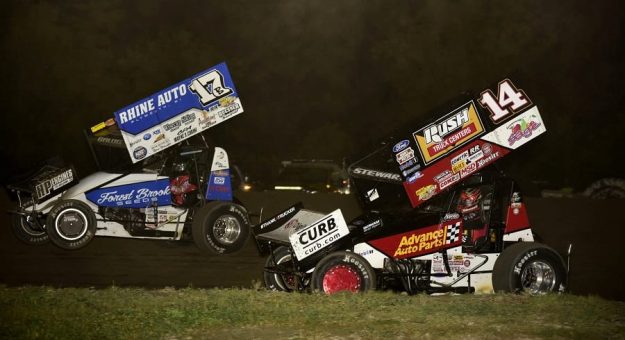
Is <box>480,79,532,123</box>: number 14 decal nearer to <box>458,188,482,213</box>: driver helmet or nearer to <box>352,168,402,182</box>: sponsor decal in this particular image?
<box>458,188,482,213</box>: driver helmet

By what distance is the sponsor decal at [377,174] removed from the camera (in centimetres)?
919

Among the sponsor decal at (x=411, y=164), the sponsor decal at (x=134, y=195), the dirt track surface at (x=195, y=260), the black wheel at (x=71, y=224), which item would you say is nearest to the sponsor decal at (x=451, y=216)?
the sponsor decal at (x=411, y=164)

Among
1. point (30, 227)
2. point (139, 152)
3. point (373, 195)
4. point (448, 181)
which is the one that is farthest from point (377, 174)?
point (30, 227)

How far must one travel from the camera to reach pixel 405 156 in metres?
9.12

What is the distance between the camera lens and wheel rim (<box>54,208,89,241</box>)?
40.5 feet

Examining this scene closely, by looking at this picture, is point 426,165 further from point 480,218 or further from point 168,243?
point 168,243

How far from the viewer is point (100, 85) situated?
31109mm

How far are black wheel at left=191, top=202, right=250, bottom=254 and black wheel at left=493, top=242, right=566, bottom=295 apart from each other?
5.16 metres

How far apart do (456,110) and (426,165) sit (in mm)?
718

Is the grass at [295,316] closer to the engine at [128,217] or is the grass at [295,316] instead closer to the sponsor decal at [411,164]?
the sponsor decal at [411,164]

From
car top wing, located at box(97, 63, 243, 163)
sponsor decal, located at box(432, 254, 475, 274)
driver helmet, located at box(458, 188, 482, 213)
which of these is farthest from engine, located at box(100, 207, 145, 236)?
driver helmet, located at box(458, 188, 482, 213)

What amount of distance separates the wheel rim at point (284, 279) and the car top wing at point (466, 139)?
1.68 metres

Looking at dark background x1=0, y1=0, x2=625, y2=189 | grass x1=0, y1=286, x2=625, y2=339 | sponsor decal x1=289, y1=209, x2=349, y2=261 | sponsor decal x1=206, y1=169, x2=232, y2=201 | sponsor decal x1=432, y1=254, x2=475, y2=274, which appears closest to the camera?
grass x1=0, y1=286, x2=625, y2=339

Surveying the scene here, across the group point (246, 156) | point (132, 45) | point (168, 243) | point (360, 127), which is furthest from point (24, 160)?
point (168, 243)
